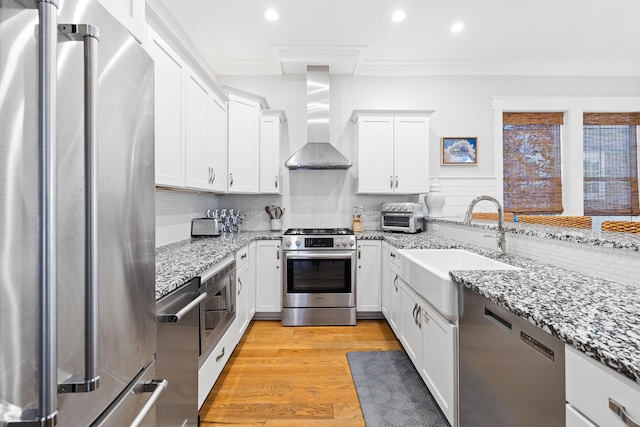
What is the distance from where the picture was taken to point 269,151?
3.38 m

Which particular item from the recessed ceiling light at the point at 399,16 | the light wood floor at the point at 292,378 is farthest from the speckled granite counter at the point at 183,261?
the recessed ceiling light at the point at 399,16

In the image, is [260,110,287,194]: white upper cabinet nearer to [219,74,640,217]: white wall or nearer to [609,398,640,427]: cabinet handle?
[219,74,640,217]: white wall

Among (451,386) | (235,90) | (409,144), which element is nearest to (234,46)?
(235,90)

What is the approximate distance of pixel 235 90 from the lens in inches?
121

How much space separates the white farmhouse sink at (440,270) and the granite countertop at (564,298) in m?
0.07

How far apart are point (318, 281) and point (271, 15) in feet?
8.39

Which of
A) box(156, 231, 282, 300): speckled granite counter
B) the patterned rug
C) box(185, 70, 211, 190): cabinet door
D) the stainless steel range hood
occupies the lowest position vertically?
the patterned rug

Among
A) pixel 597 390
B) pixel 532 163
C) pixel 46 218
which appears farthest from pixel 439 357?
pixel 532 163

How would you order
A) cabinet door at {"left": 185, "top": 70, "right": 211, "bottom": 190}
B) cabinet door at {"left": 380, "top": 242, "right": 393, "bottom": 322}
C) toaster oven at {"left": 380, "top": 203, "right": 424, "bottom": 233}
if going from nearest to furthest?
cabinet door at {"left": 185, "top": 70, "right": 211, "bottom": 190} < cabinet door at {"left": 380, "top": 242, "right": 393, "bottom": 322} < toaster oven at {"left": 380, "top": 203, "right": 424, "bottom": 233}

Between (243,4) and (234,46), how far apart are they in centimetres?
77

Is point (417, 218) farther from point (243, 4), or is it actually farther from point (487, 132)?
point (243, 4)

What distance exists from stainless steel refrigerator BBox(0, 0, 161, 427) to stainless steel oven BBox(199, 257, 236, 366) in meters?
0.73

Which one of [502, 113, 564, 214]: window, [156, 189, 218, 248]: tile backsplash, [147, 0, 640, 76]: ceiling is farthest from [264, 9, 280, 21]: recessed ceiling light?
[502, 113, 564, 214]: window

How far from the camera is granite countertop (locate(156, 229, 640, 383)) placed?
2.34ft
